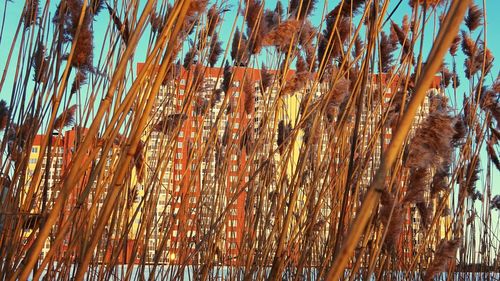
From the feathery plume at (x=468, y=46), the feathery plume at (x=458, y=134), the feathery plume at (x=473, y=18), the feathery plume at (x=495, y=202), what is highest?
the feathery plume at (x=473, y=18)

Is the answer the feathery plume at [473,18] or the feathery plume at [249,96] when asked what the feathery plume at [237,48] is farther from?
the feathery plume at [473,18]

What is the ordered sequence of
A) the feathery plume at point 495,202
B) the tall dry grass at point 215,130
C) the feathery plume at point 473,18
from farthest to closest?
the feathery plume at point 495,202, the feathery plume at point 473,18, the tall dry grass at point 215,130

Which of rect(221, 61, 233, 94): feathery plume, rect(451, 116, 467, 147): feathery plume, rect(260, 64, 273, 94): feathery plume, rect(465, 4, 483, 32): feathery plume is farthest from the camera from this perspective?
rect(465, 4, 483, 32): feathery plume

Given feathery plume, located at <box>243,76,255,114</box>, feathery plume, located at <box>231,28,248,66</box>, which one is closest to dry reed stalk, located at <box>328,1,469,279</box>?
feathery plume, located at <box>231,28,248,66</box>

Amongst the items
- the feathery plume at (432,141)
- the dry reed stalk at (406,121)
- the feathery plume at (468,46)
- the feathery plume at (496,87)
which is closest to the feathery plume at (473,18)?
the feathery plume at (468,46)

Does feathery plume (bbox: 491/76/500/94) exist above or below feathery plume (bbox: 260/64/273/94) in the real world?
above

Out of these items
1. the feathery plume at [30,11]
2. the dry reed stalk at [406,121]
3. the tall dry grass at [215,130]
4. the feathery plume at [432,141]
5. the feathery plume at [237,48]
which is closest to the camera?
the dry reed stalk at [406,121]

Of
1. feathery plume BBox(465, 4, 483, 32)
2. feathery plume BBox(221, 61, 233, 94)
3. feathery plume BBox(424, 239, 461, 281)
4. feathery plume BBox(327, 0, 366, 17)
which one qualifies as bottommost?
feathery plume BBox(424, 239, 461, 281)

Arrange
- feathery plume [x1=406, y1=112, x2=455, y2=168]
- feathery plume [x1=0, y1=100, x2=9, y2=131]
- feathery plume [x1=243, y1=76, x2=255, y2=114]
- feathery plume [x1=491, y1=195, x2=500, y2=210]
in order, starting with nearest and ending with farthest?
feathery plume [x1=406, y1=112, x2=455, y2=168], feathery plume [x1=0, y1=100, x2=9, y2=131], feathery plume [x1=243, y1=76, x2=255, y2=114], feathery plume [x1=491, y1=195, x2=500, y2=210]

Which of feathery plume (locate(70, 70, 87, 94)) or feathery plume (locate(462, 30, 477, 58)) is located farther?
feathery plume (locate(462, 30, 477, 58))

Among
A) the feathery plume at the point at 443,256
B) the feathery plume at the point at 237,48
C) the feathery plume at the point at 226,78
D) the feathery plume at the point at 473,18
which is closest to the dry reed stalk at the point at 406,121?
the feathery plume at the point at 443,256

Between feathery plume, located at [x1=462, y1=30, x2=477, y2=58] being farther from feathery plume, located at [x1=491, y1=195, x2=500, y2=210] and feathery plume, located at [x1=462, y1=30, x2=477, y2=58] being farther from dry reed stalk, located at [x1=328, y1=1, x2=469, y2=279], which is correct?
dry reed stalk, located at [x1=328, y1=1, x2=469, y2=279]

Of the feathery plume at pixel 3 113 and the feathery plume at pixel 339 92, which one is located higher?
the feathery plume at pixel 339 92

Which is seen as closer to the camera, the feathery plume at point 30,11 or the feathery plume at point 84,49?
the feathery plume at point 84,49
